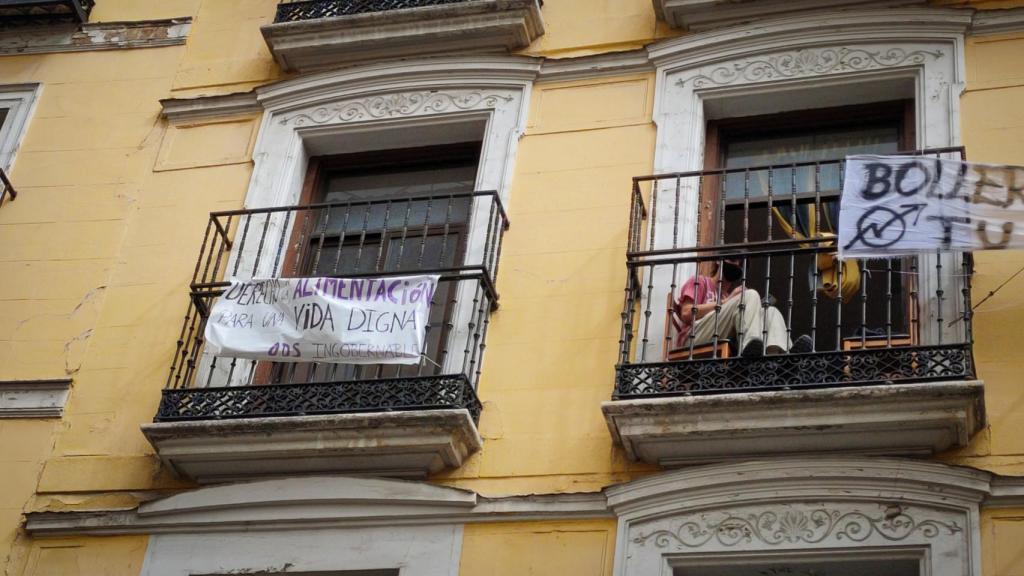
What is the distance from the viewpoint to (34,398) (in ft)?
31.9

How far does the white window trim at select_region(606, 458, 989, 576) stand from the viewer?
772 centimetres

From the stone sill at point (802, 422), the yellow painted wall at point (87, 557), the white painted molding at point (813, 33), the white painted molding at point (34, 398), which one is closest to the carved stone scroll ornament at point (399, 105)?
the white painted molding at point (813, 33)

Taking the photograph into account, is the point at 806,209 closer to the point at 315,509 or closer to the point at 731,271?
the point at 731,271

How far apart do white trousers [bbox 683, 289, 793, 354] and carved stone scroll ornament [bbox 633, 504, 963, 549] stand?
98 centimetres

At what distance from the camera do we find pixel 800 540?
7.86 m

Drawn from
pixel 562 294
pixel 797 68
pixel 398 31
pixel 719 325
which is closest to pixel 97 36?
pixel 398 31

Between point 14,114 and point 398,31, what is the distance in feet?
9.42

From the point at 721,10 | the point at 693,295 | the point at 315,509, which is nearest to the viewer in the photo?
the point at 315,509

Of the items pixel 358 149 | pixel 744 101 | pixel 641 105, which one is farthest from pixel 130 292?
pixel 744 101

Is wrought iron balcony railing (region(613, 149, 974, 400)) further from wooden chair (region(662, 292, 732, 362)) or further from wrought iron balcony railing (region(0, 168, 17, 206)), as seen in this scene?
wrought iron balcony railing (region(0, 168, 17, 206))

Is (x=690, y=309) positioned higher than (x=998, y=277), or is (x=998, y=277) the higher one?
(x=998, y=277)

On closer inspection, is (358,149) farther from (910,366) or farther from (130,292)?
(910,366)

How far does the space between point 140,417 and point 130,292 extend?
3.27 ft

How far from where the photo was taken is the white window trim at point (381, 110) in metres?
10.5
